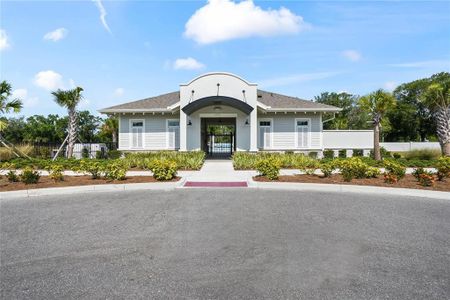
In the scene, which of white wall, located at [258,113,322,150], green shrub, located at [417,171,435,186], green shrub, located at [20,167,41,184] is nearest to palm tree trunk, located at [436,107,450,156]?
white wall, located at [258,113,322,150]

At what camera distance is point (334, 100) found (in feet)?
213

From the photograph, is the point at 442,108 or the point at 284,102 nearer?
the point at 442,108

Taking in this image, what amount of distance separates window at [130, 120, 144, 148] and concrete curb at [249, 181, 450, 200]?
13598 millimetres

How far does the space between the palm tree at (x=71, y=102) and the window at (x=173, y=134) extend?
749 cm

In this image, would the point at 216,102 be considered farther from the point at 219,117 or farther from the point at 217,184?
the point at 217,184

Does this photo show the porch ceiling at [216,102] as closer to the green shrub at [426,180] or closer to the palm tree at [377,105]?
the palm tree at [377,105]

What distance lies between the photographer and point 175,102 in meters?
23.1

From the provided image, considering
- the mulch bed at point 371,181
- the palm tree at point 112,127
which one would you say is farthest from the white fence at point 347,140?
the palm tree at point 112,127

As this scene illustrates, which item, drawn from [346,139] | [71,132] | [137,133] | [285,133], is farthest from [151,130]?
[346,139]

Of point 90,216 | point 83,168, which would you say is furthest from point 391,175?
point 83,168

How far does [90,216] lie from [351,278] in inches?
218

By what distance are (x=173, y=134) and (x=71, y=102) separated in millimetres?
8303

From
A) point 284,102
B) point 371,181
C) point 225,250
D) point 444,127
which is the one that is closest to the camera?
point 225,250

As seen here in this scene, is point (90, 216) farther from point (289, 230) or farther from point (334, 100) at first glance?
point (334, 100)
